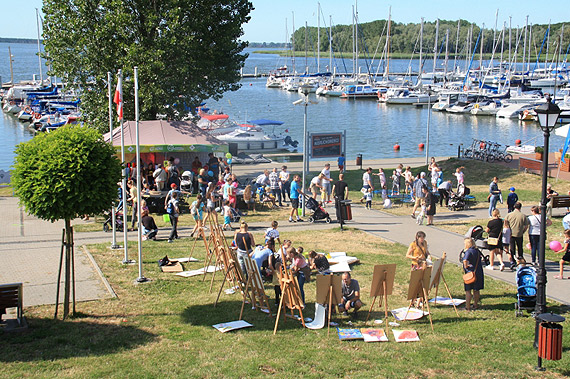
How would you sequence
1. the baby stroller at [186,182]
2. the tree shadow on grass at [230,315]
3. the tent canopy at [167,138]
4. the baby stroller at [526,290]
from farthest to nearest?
the tent canopy at [167,138]
the baby stroller at [186,182]
the baby stroller at [526,290]
the tree shadow on grass at [230,315]

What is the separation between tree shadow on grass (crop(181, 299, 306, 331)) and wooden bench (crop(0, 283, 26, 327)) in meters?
2.93

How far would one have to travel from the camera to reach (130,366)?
944 centimetres

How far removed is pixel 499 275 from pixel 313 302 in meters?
5.34

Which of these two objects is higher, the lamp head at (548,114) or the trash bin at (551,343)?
the lamp head at (548,114)

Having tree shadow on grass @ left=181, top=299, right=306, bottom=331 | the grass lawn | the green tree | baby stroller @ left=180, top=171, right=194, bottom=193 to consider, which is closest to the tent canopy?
baby stroller @ left=180, top=171, right=194, bottom=193

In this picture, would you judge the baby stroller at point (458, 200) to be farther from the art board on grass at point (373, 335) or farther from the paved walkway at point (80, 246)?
the art board on grass at point (373, 335)

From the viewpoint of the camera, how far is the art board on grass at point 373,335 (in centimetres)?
1073

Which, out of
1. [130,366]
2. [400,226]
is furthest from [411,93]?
[130,366]

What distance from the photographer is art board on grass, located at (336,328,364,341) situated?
10.8 metres

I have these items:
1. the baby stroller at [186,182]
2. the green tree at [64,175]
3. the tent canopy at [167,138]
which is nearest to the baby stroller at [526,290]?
the green tree at [64,175]

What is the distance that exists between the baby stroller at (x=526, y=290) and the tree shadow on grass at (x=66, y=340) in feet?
23.2

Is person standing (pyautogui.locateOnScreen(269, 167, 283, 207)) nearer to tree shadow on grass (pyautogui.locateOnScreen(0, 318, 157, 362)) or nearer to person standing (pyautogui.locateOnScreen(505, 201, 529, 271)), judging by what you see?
person standing (pyautogui.locateOnScreen(505, 201, 529, 271))

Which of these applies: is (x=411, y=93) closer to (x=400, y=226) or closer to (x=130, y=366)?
(x=400, y=226)

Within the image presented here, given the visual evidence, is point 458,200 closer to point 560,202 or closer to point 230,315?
point 560,202
